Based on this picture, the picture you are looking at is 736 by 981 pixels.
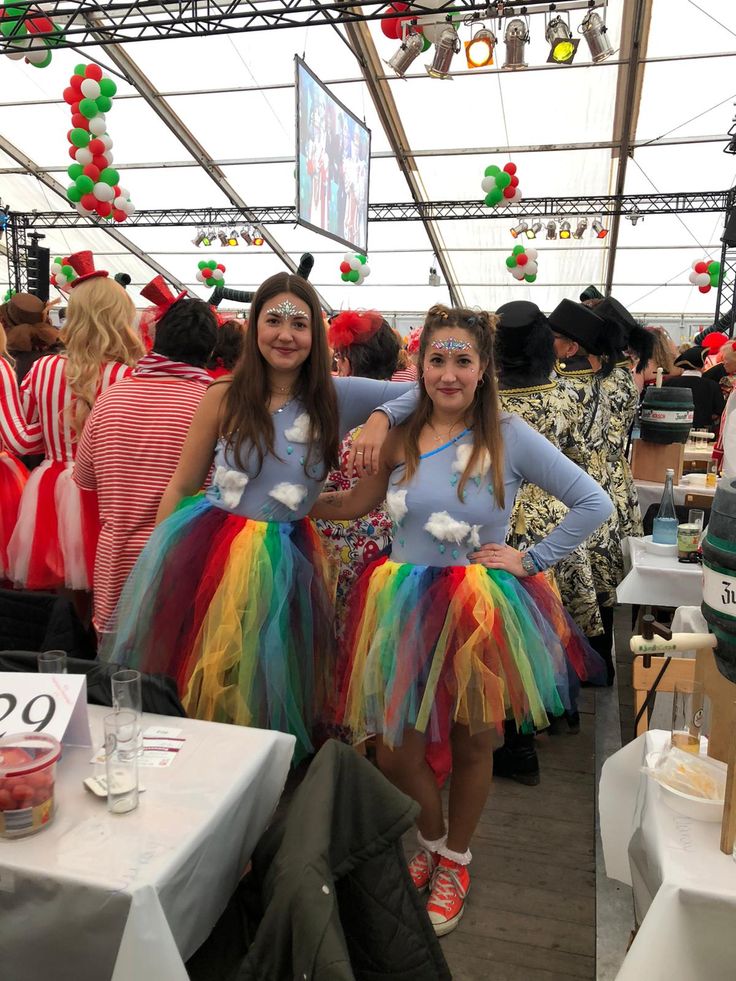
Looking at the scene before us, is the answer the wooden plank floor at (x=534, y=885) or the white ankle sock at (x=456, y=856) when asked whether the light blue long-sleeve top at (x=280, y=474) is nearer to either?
the white ankle sock at (x=456, y=856)

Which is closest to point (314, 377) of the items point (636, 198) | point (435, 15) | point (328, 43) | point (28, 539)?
point (28, 539)

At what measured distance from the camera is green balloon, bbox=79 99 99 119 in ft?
25.3

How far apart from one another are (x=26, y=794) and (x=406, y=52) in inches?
296

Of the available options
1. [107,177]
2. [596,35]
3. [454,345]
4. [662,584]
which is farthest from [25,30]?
[662,584]

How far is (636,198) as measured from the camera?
494 inches

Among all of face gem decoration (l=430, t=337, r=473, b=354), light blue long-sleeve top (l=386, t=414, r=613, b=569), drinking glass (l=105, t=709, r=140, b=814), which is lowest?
drinking glass (l=105, t=709, r=140, b=814)

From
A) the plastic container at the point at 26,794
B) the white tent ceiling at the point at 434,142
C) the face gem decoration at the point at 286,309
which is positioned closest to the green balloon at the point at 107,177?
the white tent ceiling at the point at 434,142

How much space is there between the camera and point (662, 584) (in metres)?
3.18

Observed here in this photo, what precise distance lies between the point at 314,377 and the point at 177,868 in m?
1.41

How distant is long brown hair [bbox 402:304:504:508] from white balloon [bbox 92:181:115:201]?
7.61 metres

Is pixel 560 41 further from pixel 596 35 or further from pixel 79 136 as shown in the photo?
pixel 79 136

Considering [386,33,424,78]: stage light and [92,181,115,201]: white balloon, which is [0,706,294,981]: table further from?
[92,181,115,201]: white balloon

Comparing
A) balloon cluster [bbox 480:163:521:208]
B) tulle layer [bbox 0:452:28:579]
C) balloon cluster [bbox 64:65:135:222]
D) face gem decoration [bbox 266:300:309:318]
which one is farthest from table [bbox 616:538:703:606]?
balloon cluster [bbox 480:163:521:208]

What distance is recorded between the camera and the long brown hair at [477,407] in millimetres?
2006
